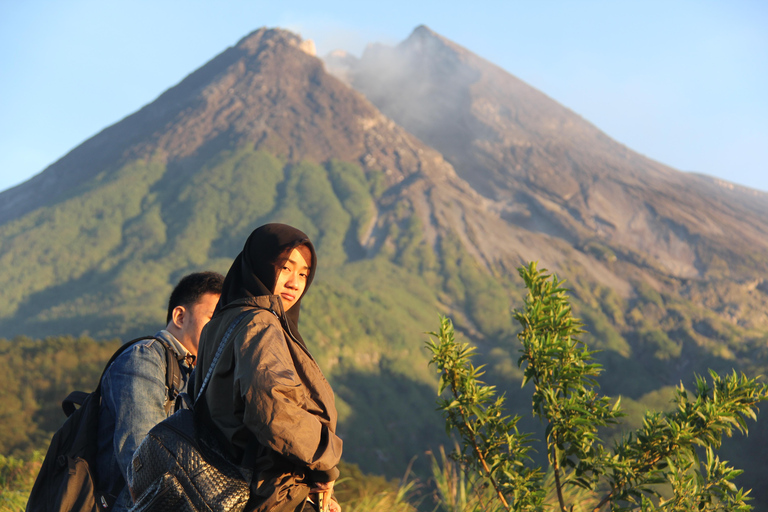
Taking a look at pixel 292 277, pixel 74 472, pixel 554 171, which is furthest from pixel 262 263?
pixel 554 171

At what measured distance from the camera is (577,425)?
10.3 feet

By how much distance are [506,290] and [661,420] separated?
69676 millimetres

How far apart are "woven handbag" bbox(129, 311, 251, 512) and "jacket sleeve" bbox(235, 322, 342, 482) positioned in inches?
5.3

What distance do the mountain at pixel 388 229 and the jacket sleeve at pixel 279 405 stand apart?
44578 millimetres

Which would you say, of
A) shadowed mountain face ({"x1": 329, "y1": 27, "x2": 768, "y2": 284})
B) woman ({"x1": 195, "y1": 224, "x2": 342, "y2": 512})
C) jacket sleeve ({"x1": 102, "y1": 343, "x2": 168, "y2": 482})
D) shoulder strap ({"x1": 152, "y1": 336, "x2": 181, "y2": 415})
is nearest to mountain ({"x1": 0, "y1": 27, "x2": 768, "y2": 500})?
shadowed mountain face ({"x1": 329, "y1": 27, "x2": 768, "y2": 284})

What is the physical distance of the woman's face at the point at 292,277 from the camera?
2082 millimetres

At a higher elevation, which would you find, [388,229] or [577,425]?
[577,425]

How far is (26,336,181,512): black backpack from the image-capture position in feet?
6.82

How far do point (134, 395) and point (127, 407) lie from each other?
5 centimetres

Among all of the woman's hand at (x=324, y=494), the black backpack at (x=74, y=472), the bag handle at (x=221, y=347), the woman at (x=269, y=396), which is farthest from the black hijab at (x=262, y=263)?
the black backpack at (x=74, y=472)

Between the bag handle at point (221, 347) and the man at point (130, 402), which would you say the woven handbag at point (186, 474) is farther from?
the man at point (130, 402)

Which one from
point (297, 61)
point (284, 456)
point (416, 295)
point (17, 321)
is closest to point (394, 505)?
point (284, 456)

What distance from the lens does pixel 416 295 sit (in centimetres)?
7125

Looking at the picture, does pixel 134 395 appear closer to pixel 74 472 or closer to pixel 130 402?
pixel 130 402
